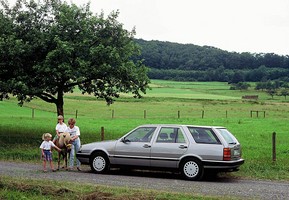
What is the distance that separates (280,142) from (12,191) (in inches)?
739

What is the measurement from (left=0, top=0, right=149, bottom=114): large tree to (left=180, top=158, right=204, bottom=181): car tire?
10.3 metres

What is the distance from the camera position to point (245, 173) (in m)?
15.9

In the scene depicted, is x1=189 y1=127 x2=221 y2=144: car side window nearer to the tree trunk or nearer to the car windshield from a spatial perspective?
the car windshield

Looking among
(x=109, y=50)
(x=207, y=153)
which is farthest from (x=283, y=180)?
(x=109, y=50)

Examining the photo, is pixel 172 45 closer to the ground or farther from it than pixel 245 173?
farther from it

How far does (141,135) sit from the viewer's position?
50.0 ft

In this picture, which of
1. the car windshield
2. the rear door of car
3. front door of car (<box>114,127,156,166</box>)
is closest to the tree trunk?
front door of car (<box>114,127,156,166</box>)

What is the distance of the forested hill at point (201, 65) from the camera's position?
397 feet

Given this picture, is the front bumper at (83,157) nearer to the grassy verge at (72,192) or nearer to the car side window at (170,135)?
the car side window at (170,135)

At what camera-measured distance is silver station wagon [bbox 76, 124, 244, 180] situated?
14.1 meters

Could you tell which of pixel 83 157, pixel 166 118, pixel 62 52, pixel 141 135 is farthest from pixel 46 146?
pixel 166 118

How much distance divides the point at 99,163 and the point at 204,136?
11.5 feet

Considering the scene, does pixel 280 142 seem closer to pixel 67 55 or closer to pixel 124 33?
pixel 124 33

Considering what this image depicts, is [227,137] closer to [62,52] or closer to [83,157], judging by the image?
[83,157]
